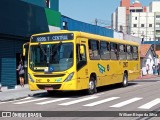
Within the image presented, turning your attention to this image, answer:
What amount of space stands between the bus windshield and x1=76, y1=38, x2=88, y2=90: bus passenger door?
1.45ft

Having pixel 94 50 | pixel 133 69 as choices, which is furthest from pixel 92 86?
pixel 133 69

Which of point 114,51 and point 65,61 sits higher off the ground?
point 114,51

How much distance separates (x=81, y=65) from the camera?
18969 mm

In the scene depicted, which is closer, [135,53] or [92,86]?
[92,86]

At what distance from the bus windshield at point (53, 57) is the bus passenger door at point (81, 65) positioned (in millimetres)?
443

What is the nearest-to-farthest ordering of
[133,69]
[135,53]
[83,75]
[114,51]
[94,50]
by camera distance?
1. [83,75]
2. [94,50]
3. [114,51]
4. [133,69]
5. [135,53]

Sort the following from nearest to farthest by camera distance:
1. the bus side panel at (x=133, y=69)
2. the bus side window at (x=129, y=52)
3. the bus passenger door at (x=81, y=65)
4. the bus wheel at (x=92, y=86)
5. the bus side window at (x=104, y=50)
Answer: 1. the bus passenger door at (x=81, y=65)
2. the bus wheel at (x=92, y=86)
3. the bus side window at (x=104, y=50)
4. the bus side window at (x=129, y=52)
5. the bus side panel at (x=133, y=69)

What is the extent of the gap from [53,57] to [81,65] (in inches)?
55.7

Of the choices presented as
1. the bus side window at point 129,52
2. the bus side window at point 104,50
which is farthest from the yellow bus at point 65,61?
the bus side window at point 129,52

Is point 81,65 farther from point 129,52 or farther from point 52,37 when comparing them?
point 129,52

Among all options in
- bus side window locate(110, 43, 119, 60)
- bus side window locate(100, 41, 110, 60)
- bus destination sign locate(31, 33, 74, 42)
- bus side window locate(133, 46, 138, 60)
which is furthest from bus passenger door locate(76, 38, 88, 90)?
bus side window locate(133, 46, 138, 60)

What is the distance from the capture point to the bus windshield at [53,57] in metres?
18.4

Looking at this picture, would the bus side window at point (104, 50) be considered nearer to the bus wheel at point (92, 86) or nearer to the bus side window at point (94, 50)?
the bus side window at point (94, 50)

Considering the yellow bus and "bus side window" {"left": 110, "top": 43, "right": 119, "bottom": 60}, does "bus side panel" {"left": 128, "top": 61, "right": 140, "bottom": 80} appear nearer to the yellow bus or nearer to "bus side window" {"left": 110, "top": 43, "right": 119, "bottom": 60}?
"bus side window" {"left": 110, "top": 43, "right": 119, "bottom": 60}
